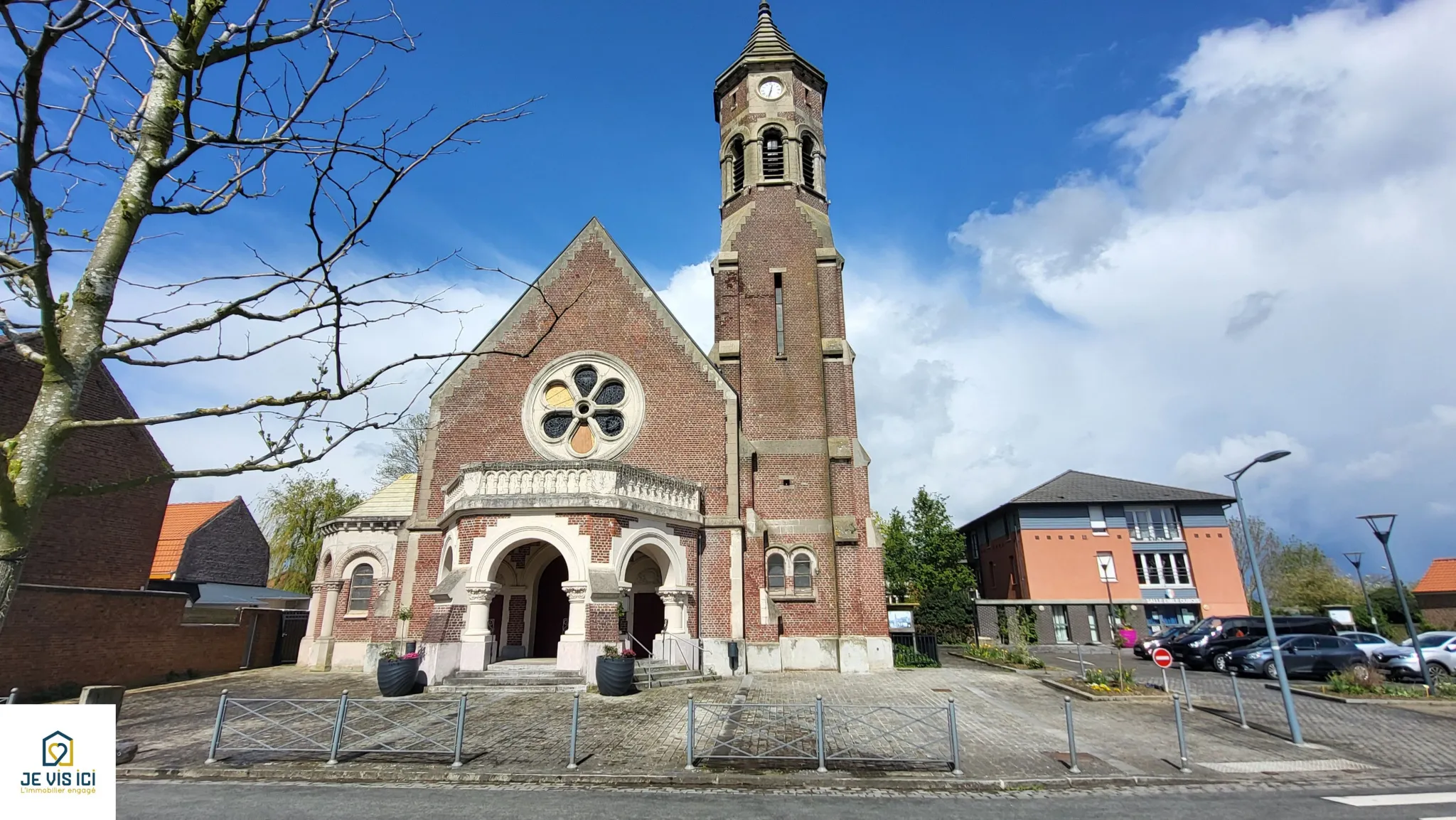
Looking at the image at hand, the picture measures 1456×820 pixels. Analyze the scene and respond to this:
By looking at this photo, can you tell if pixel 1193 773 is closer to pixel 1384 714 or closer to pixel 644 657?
pixel 1384 714

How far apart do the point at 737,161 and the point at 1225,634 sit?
2572cm

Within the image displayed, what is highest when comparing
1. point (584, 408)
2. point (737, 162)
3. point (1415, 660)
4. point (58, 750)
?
point (737, 162)

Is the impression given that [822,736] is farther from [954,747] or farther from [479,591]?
[479,591]

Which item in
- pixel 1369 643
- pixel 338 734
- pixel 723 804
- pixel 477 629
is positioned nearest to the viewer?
pixel 723 804

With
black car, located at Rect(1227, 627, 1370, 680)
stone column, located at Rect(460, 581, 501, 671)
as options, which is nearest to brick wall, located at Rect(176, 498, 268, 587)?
stone column, located at Rect(460, 581, 501, 671)

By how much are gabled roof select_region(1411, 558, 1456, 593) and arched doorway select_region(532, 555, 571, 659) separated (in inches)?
2212

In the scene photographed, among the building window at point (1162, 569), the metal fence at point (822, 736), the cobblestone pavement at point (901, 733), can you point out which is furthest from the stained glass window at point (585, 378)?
the building window at point (1162, 569)

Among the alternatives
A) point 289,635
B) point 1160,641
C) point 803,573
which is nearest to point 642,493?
point 803,573

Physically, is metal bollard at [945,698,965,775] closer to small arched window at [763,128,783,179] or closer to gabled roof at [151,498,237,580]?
small arched window at [763,128,783,179]

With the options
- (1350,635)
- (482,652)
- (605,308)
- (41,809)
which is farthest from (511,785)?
(1350,635)

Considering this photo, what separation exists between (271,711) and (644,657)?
28.2ft

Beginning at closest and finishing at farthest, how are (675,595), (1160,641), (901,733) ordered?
1. (901,733)
2. (675,595)
3. (1160,641)

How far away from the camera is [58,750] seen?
15.7 ft

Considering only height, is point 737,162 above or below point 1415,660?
above
